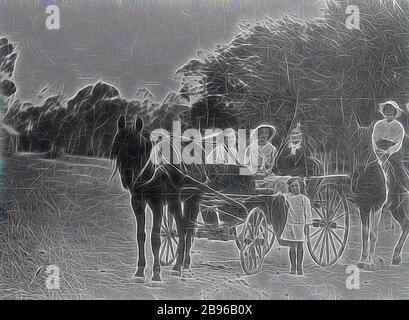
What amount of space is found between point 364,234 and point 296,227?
498 millimetres

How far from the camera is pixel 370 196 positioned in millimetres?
4137

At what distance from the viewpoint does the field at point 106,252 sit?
13.6ft

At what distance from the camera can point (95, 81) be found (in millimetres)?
4109

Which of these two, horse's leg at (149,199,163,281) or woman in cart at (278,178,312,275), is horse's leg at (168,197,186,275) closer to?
horse's leg at (149,199,163,281)

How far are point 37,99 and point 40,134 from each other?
254 millimetres

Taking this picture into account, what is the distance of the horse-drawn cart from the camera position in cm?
411

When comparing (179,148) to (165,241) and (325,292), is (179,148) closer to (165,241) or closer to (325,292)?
(165,241)

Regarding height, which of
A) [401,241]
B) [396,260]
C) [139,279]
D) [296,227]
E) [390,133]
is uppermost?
[390,133]

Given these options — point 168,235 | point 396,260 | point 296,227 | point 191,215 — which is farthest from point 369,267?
point 168,235

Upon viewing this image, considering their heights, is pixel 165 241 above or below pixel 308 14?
below

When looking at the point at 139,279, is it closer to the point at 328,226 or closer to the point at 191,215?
the point at 191,215

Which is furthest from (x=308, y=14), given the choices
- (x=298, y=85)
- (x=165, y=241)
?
(x=165, y=241)

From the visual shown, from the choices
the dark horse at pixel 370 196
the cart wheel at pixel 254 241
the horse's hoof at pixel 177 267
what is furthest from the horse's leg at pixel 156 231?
the dark horse at pixel 370 196

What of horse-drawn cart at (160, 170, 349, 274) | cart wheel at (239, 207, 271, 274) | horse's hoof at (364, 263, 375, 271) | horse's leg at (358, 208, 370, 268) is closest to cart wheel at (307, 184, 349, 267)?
horse-drawn cart at (160, 170, 349, 274)
